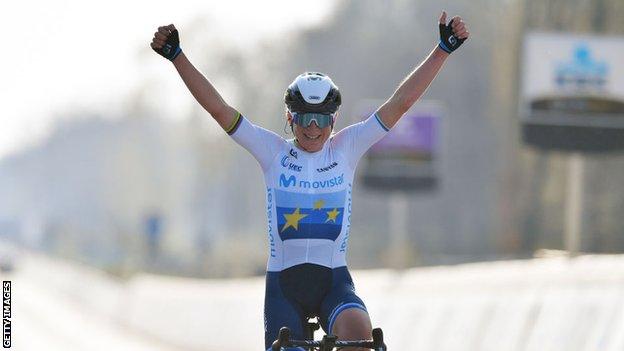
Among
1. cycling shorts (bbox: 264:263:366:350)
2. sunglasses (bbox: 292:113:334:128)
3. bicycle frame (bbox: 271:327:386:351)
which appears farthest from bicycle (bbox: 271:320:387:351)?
sunglasses (bbox: 292:113:334:128)

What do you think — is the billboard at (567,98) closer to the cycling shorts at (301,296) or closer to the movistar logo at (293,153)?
the movistar logo at (293,153)

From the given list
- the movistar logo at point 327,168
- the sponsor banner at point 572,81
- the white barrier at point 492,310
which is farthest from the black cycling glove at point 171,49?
the sponsor banner at point 572,81

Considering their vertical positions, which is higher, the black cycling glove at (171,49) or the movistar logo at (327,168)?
the black cycling glove at (171,49)

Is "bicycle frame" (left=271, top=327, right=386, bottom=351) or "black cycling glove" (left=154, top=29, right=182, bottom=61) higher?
"black cycling glove" (left=154, top=29, right=182, bottom=61)

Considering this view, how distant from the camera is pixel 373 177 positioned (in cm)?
4775

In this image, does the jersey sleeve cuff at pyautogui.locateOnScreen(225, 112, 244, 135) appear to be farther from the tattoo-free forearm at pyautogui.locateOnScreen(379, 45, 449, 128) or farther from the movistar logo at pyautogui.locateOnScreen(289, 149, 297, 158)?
the tattoo-free forearm at pyautogui.locateOnScreen(379, 45, 449, 128)

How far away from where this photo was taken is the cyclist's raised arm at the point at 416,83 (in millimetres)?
7578

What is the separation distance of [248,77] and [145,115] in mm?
50102

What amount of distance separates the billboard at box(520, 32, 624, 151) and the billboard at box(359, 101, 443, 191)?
14951 mm

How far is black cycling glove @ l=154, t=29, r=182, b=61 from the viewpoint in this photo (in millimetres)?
7461

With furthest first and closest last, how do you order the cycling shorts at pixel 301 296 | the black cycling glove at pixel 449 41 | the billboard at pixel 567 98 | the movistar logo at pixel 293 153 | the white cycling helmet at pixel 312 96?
1. the billboard at pixel 567 98
2. the black cycling glove at pixel 449 41
3. the movistar logo at pixel 293 153
4. the cycling shorts at pixel 301 296
5. the white cycling helmet at pixel 312 96

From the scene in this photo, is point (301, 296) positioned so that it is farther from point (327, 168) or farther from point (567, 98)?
point (567, 98)

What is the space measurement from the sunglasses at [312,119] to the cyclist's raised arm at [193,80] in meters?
0.38

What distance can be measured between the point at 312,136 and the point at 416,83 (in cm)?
67
